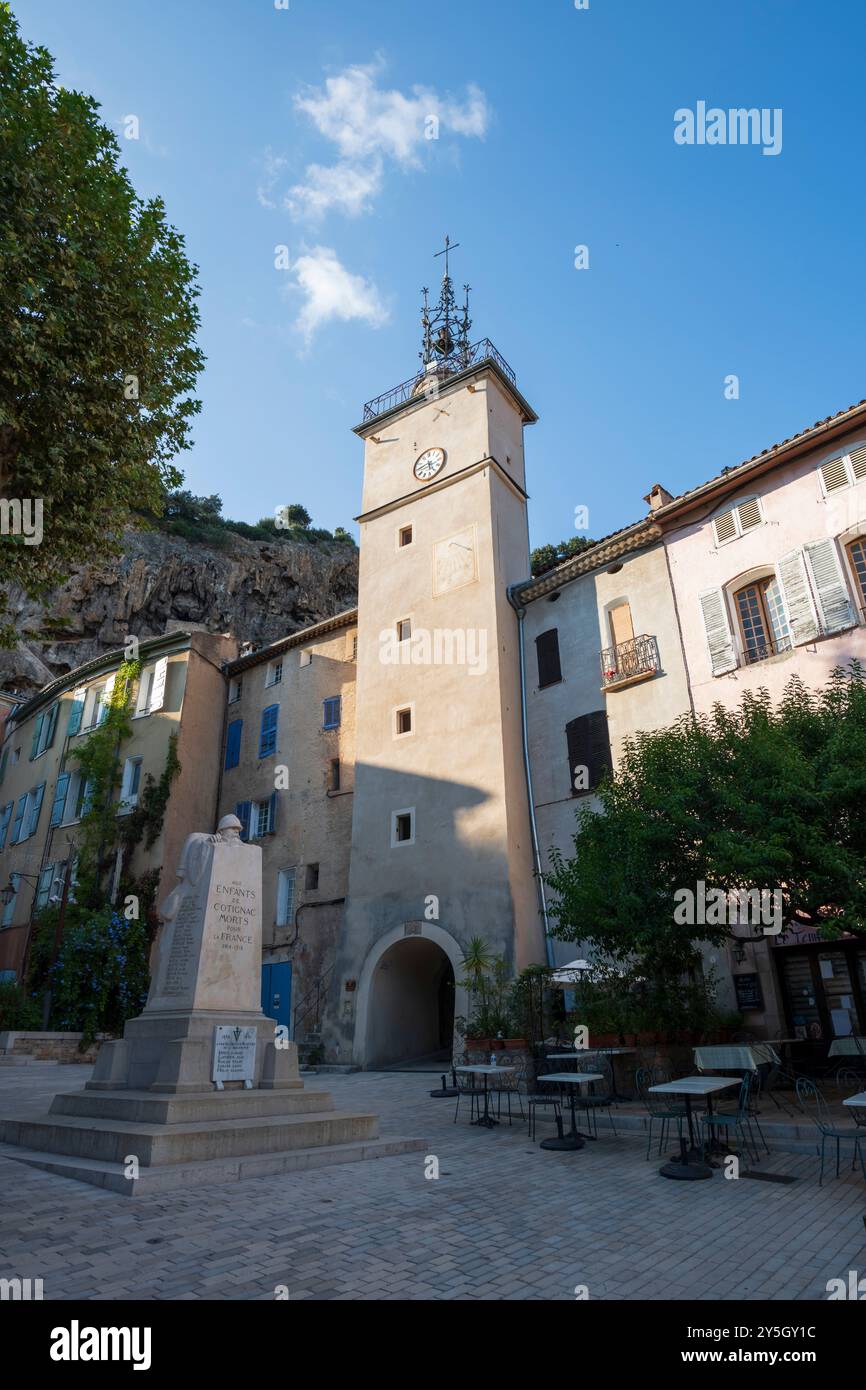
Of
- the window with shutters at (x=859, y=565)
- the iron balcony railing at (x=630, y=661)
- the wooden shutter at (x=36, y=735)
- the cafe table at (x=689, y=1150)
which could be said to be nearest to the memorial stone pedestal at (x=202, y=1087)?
the cafe table at (x=689, y=1150)

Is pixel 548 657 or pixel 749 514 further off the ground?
pixel 749 514

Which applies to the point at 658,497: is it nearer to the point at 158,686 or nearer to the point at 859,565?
the point at 859,565

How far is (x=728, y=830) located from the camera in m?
10.5

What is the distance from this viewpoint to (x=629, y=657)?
19188mm

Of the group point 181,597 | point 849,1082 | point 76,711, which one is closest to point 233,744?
point 76,711

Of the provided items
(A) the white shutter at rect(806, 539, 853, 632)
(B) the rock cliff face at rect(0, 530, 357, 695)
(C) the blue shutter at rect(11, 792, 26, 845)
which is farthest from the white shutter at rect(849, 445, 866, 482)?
(C) the blue shutter at rect(11, 792, 26, 845)

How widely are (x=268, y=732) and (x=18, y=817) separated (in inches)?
520

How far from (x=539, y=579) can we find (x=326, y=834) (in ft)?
33.3

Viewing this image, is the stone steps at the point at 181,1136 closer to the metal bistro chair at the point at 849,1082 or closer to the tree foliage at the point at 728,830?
the tree foliage at the point at 728,830

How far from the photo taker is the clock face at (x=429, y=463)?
25000 millimetres

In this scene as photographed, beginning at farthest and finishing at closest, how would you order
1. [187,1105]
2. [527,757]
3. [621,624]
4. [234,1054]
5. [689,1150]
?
[527,757]
[621,624]
[234,1054]
[689,1150]
[187,1105]
